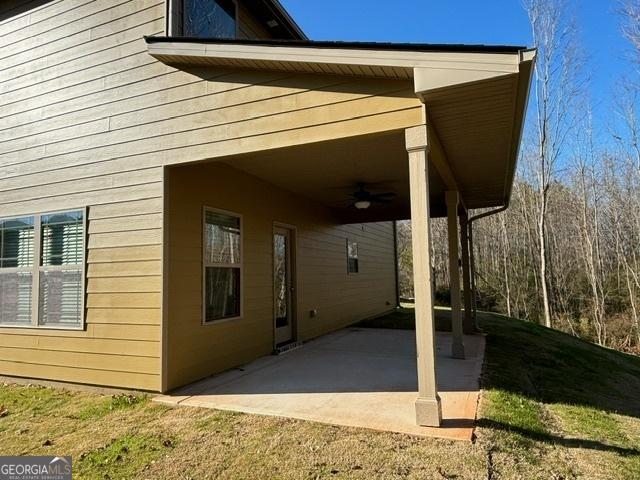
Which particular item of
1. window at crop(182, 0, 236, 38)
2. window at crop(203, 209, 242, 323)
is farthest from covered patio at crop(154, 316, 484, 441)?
window at crop(182, 0, 236, 38)

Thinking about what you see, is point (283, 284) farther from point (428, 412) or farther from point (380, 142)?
point (428, 412)

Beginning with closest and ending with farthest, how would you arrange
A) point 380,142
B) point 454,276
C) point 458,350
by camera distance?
point 380,142 → point 458,350 → point 454,276

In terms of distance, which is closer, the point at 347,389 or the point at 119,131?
the point at 347,389

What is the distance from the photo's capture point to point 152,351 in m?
4.39

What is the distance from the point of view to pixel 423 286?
340 cm

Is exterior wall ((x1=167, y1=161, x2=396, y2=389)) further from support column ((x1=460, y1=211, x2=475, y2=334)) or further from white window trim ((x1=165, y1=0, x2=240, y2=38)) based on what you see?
support column ((x1=460, y1=211, x2=475, y2=334))

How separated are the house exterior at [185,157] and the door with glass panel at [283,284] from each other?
0.99 feet

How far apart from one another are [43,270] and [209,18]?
12.9ft

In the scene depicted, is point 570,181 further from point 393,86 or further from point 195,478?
point 195,478

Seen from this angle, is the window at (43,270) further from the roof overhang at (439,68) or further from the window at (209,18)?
the window at (209,18)

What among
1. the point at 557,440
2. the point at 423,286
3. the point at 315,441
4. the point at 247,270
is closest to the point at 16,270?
the point at 247,270

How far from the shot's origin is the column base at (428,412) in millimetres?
3289

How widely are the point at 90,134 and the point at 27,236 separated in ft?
5.35

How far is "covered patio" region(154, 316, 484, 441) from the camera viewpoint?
356cm
